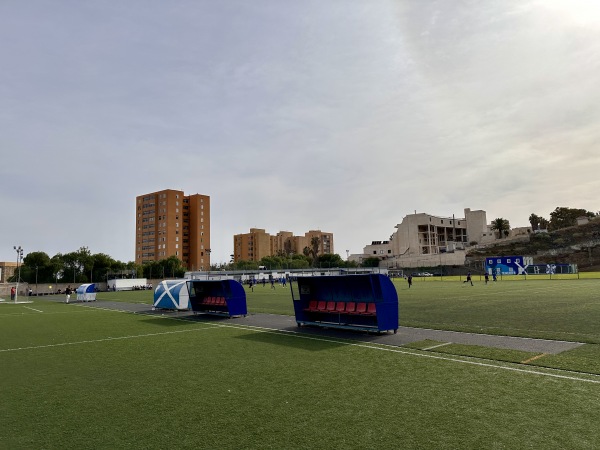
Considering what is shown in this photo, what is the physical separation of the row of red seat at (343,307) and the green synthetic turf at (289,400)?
120 inches

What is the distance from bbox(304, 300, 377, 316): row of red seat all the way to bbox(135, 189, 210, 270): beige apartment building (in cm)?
11225

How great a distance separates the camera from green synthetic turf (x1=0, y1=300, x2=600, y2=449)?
5.10 metres

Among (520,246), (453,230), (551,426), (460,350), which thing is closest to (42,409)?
(551,426)

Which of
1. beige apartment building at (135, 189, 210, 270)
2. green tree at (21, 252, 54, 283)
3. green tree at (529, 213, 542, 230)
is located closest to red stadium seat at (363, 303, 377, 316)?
green tree at (21, 252, 54, 283)

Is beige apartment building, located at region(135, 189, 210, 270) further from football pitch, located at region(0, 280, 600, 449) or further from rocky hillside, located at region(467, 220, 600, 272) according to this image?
football pitch, located at region(0, 280, 600, 449)

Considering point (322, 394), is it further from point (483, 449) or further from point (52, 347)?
point (52, 347)

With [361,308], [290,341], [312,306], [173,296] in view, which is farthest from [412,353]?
[173,296]

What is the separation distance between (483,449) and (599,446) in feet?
4.46

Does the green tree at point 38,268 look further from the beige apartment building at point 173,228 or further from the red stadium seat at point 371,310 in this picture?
the red stadium seat at point 371,310

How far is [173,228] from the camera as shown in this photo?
12512cm

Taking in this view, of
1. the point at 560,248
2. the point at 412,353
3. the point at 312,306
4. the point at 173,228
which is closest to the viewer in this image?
the point at 412,353

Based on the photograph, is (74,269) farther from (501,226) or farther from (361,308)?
(501,226)

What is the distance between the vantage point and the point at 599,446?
4672 millimetres

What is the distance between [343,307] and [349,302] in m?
0.35
